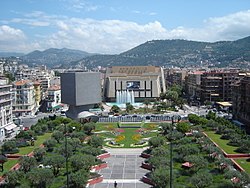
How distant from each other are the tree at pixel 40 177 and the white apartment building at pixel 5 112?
34.0 metres

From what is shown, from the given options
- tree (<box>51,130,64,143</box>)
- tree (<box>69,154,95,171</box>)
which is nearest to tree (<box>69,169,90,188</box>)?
tree (<box>69,154,95,171</box>)

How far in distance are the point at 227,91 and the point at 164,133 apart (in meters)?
51.4

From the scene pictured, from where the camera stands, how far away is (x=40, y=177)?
28875 mm

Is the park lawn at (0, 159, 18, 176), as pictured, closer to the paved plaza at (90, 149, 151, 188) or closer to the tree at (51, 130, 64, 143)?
the tree at (51, 130, 64, 143)

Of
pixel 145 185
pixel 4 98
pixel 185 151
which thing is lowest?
pixel 145 185

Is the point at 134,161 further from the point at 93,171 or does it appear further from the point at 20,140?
the point at 20,140

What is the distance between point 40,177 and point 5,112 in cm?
3987

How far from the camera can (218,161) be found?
115 ft

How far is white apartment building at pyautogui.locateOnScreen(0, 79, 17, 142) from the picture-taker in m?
62.8

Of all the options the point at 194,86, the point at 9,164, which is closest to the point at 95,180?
the point at 9,164

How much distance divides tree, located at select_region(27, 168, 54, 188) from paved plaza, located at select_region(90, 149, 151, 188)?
534 cm

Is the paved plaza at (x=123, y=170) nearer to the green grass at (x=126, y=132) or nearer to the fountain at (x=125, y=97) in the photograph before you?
the green grass at (x=126, y=132)

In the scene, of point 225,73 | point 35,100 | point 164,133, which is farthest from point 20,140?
point 225,73

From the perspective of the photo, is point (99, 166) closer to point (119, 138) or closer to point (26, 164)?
point (26, 164)
